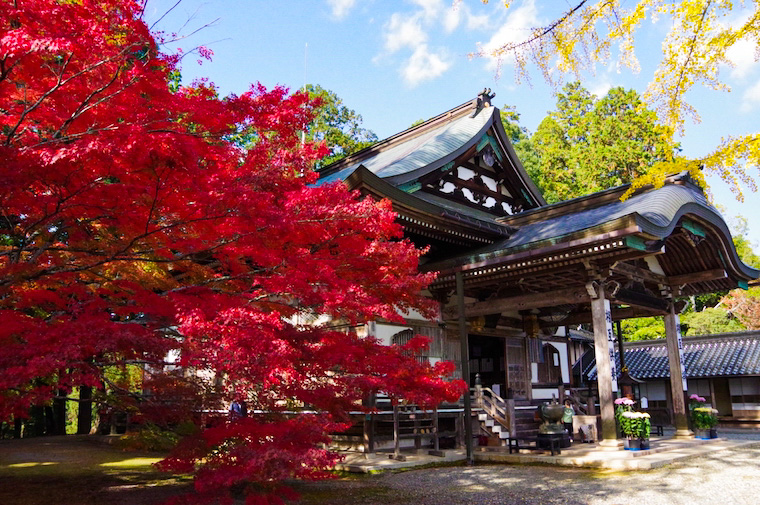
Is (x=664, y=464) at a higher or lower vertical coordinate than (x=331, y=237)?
lower

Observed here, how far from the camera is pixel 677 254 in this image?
42.3 ft

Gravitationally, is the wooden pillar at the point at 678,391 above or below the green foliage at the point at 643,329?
below

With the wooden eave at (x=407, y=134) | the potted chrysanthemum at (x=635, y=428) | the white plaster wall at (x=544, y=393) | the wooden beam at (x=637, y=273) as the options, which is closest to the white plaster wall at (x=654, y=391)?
the white plaster wall at (x=544, y=393)

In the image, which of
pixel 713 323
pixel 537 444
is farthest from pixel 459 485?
pixel 713 323

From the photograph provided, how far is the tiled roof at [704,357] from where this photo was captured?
62.0ft

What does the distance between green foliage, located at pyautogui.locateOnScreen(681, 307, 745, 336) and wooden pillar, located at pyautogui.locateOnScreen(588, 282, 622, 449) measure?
20.2 m

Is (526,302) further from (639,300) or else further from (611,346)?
(639,300)

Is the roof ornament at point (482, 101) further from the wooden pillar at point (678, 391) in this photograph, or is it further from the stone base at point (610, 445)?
the stone base at point (610, 445)

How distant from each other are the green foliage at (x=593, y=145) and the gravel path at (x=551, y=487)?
20.8 m

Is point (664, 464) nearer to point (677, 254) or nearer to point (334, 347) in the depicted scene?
point (677, 254)

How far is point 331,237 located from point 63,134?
317 cm

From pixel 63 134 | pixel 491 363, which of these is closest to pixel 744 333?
pixel 491 363

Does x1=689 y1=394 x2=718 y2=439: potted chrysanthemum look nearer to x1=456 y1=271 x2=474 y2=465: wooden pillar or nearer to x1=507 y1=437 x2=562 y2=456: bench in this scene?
x1=507 y1=437 x2=562 y2=456: bench

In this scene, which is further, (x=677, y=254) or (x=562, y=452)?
(x=677, y=254)
